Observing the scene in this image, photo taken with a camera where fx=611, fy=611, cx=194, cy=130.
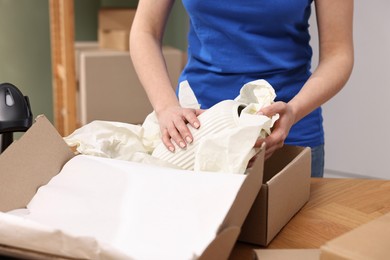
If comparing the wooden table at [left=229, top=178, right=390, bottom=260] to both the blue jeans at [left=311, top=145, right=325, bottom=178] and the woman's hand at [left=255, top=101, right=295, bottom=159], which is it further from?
the blue jeans at [left=311, top=145, right=325, bottom=178]

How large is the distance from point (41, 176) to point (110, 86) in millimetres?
2019

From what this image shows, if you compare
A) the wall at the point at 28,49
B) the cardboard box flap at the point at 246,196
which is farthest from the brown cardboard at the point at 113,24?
the cardboard box flap at the point at 246,196

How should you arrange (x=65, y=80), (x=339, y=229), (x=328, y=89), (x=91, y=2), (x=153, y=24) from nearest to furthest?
(x=339, y=229), (x=328, y=89), (x=153, y=24), (x=65, y=80), (x=91, y=2)

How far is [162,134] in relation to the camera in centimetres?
90

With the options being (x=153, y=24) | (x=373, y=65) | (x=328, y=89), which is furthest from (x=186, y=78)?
(x=373, y=65)

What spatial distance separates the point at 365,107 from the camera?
2434mm

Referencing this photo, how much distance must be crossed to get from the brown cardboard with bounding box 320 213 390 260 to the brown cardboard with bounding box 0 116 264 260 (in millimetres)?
95

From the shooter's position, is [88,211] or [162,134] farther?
[162,134]

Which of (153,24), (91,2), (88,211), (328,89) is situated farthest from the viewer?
(91,2)

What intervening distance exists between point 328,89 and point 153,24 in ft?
1.27

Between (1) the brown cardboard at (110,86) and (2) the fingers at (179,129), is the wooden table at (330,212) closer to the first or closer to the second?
(2) the fingers at (179,129)

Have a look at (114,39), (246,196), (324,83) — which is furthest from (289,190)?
(114,39)

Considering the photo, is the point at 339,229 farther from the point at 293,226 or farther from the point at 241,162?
the point at 241,162

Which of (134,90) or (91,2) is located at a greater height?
(91,2)
